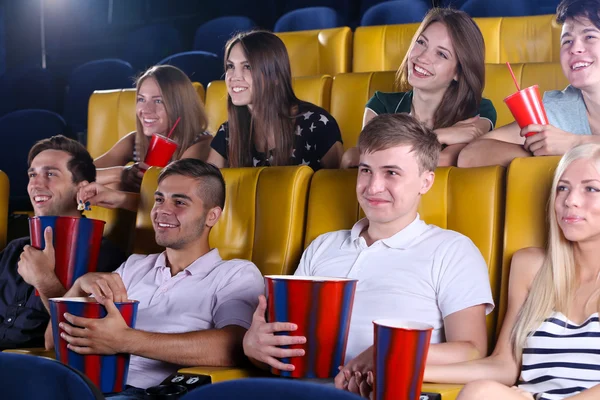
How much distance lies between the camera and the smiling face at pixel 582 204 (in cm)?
133

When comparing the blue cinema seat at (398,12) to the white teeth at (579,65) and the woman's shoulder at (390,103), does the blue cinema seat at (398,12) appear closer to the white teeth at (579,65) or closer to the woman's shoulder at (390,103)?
the woman's shoulder at (390,103)

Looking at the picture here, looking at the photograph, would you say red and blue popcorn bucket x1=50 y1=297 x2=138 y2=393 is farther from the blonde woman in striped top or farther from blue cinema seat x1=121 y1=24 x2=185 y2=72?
blue cinema seat x1=121 y1=24 x2=185 y2=72

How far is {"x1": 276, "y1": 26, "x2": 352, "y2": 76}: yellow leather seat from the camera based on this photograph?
116 inches

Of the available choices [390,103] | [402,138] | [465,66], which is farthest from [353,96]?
[402,138]

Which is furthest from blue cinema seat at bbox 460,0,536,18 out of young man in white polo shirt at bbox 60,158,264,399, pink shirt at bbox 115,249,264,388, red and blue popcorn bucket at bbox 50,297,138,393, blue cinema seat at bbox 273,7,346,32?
red and blue popcorn bucket at bbox 50,297,138,393

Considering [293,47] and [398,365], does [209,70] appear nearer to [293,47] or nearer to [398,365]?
[293,47]

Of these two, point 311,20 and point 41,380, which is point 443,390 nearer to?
point 41,380

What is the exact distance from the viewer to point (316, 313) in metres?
1.21

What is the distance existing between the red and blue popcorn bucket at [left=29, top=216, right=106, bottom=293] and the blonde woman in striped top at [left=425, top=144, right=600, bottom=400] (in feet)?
2.63

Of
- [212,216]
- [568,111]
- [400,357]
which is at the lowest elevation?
[400,357]

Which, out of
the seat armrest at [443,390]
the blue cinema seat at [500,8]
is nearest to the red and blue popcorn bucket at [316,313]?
the seat armrest at [443,390]

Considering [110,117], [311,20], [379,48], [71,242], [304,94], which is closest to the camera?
[71,242]

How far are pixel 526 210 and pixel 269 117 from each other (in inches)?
35.0

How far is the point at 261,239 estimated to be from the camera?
1.82m
